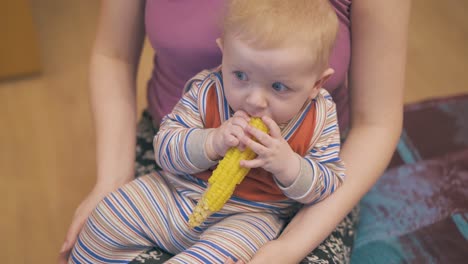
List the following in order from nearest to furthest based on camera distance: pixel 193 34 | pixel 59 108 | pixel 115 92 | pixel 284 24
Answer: pixel 284 24 → pixel 193 34 → pixel 115 92 → pixel 59 108

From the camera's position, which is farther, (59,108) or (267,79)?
(59,108)

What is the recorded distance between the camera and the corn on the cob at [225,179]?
878 millimetres

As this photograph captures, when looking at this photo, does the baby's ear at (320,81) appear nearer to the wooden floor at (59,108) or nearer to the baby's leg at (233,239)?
the baby's leg at (233,239)

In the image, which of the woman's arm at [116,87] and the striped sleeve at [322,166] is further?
the woman's arm at [116,87]

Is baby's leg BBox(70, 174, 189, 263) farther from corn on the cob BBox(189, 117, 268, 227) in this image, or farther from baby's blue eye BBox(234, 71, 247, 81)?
baby's blue eye BBox(234, 71, 247, 81)

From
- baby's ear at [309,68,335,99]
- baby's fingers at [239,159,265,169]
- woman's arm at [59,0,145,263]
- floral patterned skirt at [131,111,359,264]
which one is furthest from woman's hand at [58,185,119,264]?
baby's ear at [309,68,335,99]

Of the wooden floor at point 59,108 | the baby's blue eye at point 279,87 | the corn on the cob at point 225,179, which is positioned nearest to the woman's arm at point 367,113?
the corn on the cob at point 225,179

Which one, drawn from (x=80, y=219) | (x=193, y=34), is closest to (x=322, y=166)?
(x=193, y=34)

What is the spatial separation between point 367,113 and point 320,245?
30cm

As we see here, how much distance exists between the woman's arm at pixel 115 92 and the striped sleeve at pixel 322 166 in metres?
0.42

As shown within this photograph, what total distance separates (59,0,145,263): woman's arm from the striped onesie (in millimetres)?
124

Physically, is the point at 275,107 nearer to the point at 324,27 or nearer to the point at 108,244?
the point at 324,27

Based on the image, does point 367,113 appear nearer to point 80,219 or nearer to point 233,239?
point 233,239

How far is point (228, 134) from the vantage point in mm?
873
